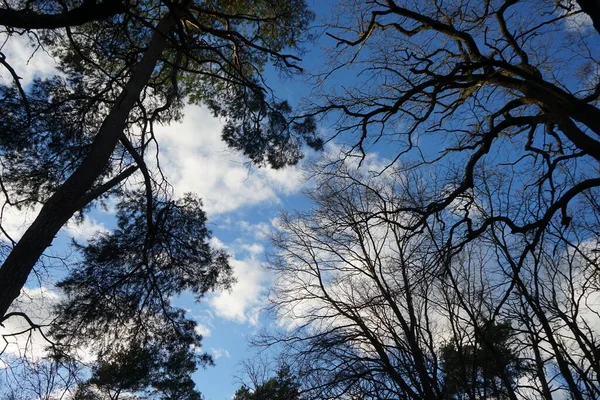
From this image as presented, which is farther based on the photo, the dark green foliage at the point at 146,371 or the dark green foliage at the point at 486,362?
the dark green foliage at the point at 146,371

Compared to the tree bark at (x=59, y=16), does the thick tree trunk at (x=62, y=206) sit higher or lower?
lower

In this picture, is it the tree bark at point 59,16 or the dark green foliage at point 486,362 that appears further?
the tree bark at point 59,16

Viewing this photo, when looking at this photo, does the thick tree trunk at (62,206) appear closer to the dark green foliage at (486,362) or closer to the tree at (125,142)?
the tree at (125,142)

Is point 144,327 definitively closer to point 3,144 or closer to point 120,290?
point 120,290

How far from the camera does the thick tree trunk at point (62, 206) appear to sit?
11.8 ft

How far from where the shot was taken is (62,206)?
4.12 metres

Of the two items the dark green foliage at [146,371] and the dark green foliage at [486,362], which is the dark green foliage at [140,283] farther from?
the dark green foliage at [486,362]

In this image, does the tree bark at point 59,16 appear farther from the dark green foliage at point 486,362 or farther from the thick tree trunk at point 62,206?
the dark green foliage at point 486,362

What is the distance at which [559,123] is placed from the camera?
400 centimetres

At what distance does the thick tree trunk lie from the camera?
142 inches

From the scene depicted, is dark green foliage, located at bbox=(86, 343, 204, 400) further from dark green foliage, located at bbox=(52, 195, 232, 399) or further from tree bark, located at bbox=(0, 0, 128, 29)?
tree bark, located at bbox=(0, 0, 128, 29)

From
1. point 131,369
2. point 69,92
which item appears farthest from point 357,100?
point 131,369

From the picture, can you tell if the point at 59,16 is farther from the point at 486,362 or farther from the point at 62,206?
the point at 486,362

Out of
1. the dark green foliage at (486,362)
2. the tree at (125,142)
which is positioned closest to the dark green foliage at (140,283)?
the tree at (125,142)
